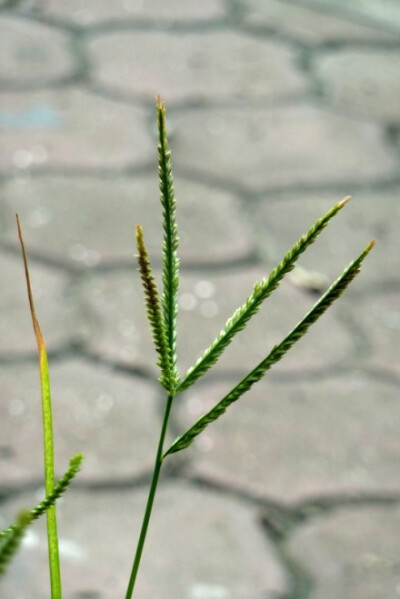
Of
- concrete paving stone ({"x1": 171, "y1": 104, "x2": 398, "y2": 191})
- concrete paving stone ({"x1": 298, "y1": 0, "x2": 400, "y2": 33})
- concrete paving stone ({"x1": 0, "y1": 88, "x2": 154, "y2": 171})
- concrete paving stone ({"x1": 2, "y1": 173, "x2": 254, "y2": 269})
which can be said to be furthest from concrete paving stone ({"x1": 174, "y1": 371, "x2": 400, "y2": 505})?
concrete paving stone ({"x1": 298, "y1": 0, "x2": 400, "y2": 33})

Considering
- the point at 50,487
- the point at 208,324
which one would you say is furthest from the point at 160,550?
the point at 50,487

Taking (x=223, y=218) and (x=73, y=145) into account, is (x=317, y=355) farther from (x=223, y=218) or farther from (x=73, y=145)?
(x=73, y=145)

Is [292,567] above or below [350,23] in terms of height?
below

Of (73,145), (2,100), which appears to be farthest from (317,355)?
(2,100)

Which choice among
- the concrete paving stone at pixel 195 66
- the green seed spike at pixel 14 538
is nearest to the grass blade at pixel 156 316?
the green seed spike at pixel 14 538

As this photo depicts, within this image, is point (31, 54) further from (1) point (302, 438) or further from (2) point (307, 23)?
(1) point (302, 438)

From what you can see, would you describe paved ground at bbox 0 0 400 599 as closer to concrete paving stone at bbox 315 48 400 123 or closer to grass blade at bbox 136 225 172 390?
concrete paving stone at bbox 315 48 400 123
